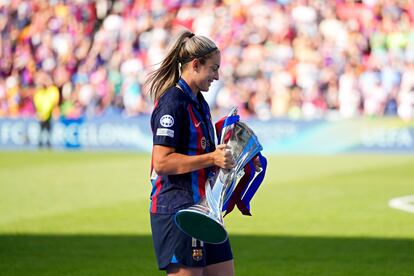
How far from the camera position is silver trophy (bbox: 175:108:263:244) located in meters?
4.41

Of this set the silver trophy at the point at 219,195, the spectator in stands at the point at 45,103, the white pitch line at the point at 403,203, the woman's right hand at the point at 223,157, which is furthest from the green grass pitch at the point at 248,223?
the spectator in stands at the point at 45,103

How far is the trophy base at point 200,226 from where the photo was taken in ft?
14.4

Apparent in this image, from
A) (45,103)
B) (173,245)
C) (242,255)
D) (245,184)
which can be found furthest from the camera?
(45,103)

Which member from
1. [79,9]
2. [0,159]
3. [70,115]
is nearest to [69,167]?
[0,159]

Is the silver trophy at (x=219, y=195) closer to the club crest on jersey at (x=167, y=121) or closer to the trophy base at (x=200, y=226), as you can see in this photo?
the trophy base at (x=200, y=226)

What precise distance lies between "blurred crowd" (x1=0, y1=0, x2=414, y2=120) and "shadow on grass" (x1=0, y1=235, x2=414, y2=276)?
42.6 feet

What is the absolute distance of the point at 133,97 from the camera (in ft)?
85.9

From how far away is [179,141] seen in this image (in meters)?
4.59

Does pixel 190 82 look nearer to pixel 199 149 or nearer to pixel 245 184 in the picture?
pixel 199 149

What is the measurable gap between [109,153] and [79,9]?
796 cm

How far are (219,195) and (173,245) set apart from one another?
37 cm

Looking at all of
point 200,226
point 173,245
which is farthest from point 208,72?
point 173,245

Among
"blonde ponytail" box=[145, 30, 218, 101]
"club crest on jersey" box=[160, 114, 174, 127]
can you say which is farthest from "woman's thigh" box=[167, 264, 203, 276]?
"blonde ponytail" box=[145, 30, 218, 101]

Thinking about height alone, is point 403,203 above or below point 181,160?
below
